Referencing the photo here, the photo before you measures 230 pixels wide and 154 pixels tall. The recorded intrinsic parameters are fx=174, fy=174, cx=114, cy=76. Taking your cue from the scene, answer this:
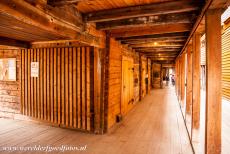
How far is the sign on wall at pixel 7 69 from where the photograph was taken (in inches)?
223

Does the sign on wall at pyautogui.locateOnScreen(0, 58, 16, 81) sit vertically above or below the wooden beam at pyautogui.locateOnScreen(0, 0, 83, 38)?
below

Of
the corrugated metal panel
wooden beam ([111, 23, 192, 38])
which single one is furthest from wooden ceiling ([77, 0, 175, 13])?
the corrugated metal panel

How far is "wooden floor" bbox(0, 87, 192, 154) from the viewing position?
359cm

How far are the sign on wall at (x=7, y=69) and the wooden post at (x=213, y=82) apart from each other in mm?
5599

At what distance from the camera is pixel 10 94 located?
5805mm

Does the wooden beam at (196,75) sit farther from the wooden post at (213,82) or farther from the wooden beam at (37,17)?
the wooden beam at (37,17)

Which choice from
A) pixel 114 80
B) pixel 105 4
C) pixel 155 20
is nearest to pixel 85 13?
pixel 105 4

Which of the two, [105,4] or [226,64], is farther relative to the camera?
[226,64]

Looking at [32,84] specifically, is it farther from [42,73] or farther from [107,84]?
[107,84]

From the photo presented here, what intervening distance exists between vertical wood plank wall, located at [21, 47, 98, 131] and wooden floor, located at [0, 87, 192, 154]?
1.19ft

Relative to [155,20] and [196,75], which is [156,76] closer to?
[196,75]

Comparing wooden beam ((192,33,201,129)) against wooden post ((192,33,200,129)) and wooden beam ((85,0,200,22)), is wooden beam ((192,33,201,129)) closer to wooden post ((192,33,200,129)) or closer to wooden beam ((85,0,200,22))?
wooden post ((192,33,200,129))

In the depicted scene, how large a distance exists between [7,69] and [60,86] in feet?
7.27

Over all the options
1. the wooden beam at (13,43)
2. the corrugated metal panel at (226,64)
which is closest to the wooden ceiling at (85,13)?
the wooden beam at (13,43)
